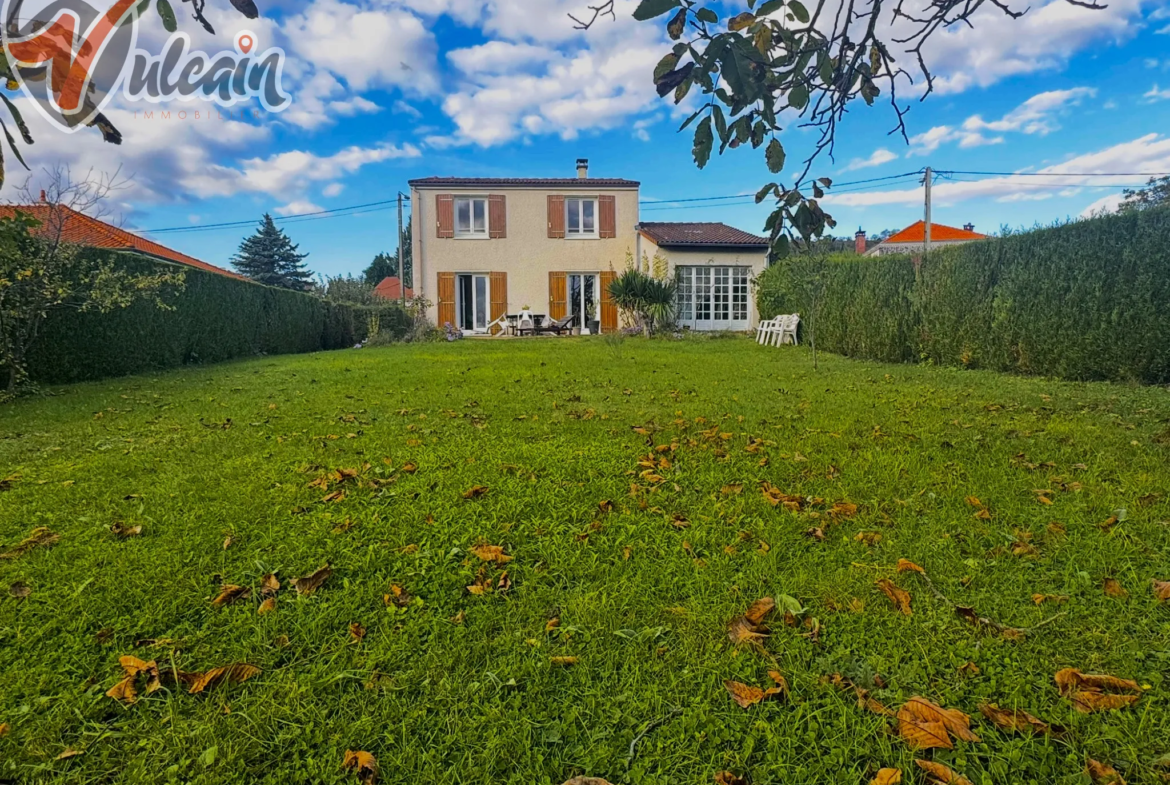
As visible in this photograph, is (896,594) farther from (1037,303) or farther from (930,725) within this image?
(1037,303)

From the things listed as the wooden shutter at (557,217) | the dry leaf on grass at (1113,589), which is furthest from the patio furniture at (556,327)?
the dry leaf on grass at (1113,589)

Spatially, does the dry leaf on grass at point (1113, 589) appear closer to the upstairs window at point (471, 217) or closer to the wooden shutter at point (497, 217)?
the wooden shutter at point (497, 217)

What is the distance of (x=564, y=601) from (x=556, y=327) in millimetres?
16475

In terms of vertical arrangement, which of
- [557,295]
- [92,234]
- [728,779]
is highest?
[92,234]

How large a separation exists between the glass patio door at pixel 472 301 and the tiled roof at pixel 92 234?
675 cm

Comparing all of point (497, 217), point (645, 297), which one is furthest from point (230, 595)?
point (497, 217)

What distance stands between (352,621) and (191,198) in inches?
794

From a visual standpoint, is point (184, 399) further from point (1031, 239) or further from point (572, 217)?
point (572, 217)

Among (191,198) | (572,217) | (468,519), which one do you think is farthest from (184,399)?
(572,217)

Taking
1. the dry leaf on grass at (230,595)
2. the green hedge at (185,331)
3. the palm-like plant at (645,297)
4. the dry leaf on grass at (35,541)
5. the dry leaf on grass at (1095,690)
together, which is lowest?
the dry leaf on grass at (1095,690)

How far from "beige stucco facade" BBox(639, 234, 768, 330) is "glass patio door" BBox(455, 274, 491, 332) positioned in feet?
19.1

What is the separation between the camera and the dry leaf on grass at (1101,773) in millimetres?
1197

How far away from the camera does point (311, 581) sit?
2064mm

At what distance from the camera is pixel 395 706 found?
1.46 meters
